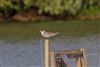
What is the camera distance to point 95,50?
43.9ft

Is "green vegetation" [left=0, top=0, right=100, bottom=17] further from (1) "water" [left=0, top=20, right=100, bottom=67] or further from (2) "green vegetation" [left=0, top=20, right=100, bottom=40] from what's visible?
(1) "water" [left=0, top=20, right=100, bottom=67]

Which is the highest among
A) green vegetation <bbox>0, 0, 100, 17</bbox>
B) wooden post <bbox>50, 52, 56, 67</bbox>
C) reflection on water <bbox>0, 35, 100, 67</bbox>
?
green vegetation <bbox>0, 0, 100, 17</bbox>

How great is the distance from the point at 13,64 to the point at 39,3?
525 inches

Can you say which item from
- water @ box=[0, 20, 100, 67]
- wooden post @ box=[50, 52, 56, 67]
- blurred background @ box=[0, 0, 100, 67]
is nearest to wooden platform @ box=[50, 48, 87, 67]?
wooden post @ box=[50, 52, 56, 67]

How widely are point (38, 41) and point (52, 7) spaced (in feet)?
28.2

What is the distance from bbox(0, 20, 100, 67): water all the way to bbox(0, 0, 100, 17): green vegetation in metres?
1.99

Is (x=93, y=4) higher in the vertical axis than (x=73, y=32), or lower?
higher

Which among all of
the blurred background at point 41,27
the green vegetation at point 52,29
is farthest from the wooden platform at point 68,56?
the green vegetation at point 52,29

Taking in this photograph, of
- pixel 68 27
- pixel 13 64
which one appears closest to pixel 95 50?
pixel 13 64

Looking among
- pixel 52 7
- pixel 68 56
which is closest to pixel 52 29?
pixel 52 7

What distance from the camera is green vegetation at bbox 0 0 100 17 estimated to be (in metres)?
25.6

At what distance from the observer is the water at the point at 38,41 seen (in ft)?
43.5

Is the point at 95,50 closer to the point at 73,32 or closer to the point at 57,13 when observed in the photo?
the point at 73,32

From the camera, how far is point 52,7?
1008 inches
